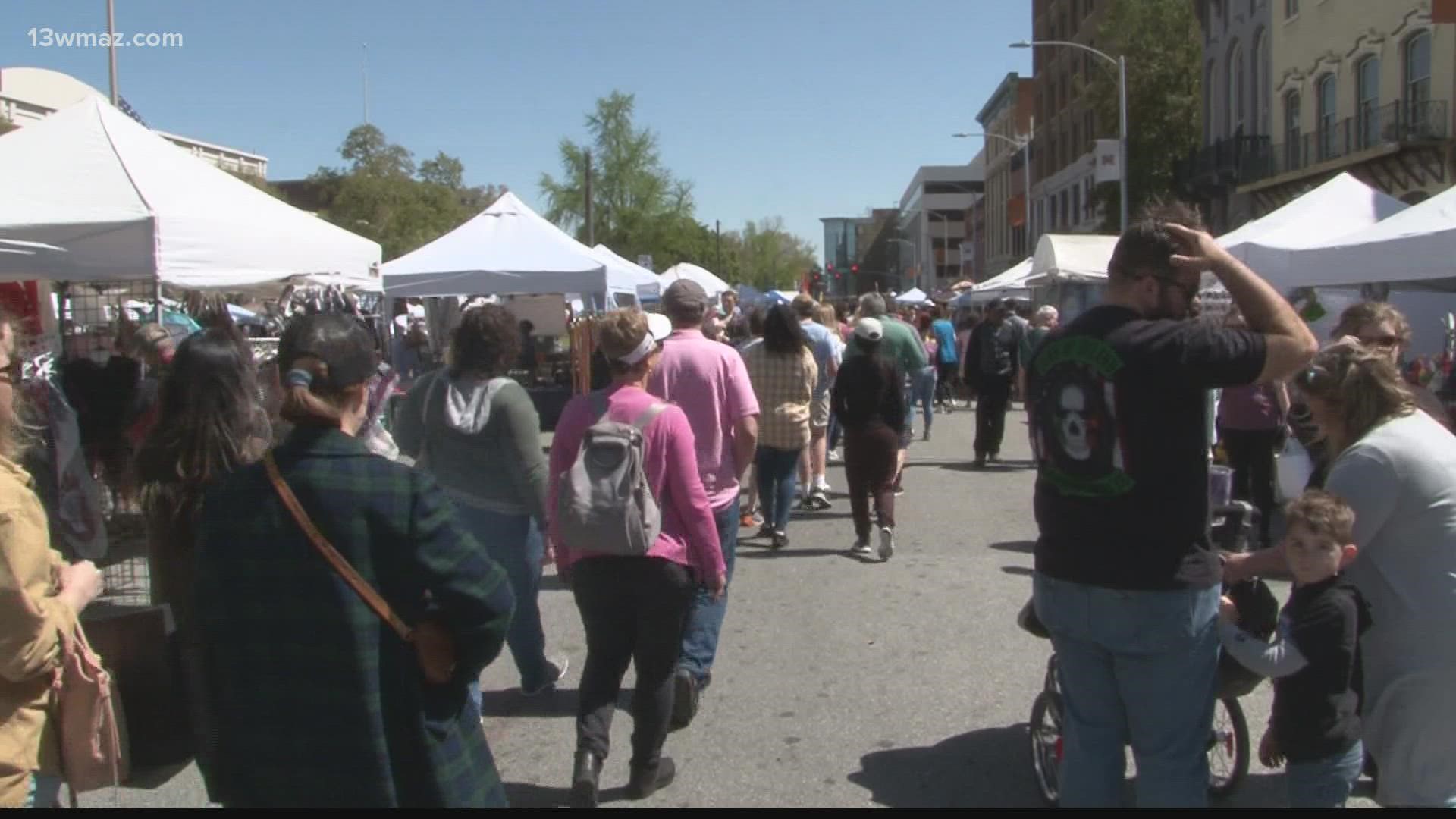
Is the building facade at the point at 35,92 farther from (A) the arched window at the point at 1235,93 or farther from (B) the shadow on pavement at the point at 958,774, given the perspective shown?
(B) the shadow on pavement at the point at 958,774

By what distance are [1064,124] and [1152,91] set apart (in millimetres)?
18887

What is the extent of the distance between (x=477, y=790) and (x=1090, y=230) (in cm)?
5165

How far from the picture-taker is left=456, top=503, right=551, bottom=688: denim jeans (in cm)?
540

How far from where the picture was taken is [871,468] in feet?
28.9

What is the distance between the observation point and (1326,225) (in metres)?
10.9

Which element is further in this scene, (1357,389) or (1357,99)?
(1357,99)

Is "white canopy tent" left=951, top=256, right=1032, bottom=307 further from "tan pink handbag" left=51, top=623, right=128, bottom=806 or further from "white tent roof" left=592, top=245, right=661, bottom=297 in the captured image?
"tan pink handbag" left=51, top=623, right=128, bottom=806

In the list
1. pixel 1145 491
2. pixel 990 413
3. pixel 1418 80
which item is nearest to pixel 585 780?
pixel 1145 491

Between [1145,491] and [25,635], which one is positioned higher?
[1145,491]

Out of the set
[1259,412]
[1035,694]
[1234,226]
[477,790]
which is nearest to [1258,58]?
[1234,226]

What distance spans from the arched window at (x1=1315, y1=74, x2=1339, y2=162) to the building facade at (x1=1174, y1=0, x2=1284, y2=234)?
116 inches

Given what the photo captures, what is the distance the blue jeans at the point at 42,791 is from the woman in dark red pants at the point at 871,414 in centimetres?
629

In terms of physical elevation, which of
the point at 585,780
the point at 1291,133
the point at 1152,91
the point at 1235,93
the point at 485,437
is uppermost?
the point at 1152,91

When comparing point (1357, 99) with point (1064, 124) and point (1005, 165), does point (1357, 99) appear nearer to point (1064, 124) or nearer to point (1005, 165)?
point (1064, 124)
